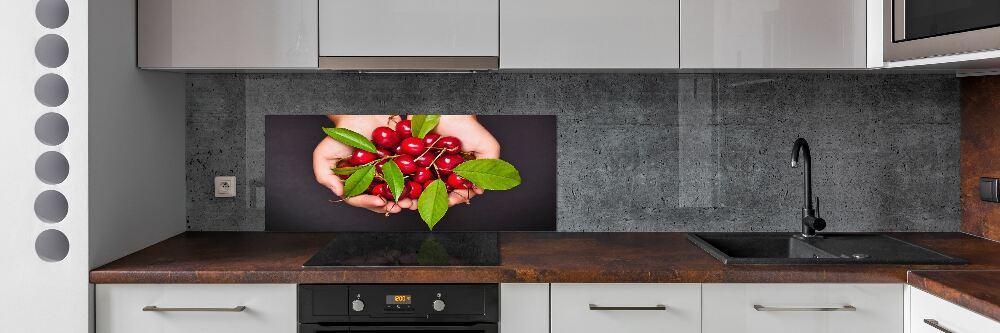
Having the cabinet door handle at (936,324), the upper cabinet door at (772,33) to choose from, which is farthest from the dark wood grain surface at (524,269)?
the upper cabinet door at (772,33)

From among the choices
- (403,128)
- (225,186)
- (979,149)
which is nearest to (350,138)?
(403,128)

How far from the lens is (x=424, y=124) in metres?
2.41

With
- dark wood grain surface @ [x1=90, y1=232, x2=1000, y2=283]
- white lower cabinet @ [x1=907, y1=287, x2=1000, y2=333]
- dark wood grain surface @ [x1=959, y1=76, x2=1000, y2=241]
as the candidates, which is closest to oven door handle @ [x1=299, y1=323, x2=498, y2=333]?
dark wood grain surface @ [x1=90, y1=232, x2=1000, y2=283]

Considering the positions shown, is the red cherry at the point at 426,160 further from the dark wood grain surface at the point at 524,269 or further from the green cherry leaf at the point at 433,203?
the dark wood grain surface at the point at 524,269

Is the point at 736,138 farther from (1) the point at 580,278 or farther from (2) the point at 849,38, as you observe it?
(1) the point at 580,278
